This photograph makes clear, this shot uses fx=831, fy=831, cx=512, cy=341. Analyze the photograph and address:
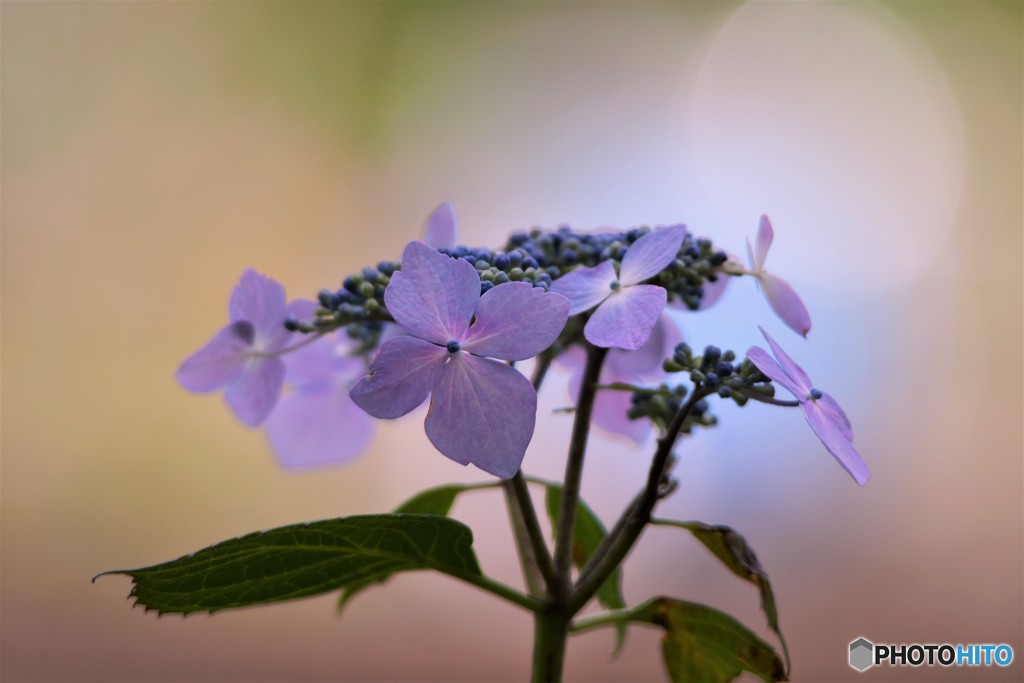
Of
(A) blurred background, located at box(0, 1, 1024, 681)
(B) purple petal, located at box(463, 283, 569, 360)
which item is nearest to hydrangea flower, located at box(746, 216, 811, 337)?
(B) purple petal, located at box(463, 283, 569, 360)

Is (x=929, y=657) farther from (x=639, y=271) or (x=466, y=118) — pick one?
(x=466, y=118)

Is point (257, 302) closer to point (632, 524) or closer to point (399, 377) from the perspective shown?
point (399, 377)

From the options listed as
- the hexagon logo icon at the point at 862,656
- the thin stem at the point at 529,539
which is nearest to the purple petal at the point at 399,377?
the thin stem at the point at 529,539

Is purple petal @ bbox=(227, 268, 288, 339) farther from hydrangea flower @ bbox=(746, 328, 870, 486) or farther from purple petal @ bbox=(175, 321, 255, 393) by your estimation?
hydrangea flower @ bbox=(746, 328, 870, 486)

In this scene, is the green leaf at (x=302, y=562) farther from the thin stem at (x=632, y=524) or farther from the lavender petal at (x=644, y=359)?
the lavender petal at (x=644, y=359)

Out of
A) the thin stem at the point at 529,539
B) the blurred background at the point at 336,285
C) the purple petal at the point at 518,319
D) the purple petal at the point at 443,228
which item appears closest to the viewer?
the purple petal at the point at 518,319

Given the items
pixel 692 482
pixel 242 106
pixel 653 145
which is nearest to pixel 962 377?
pixel 692 482
